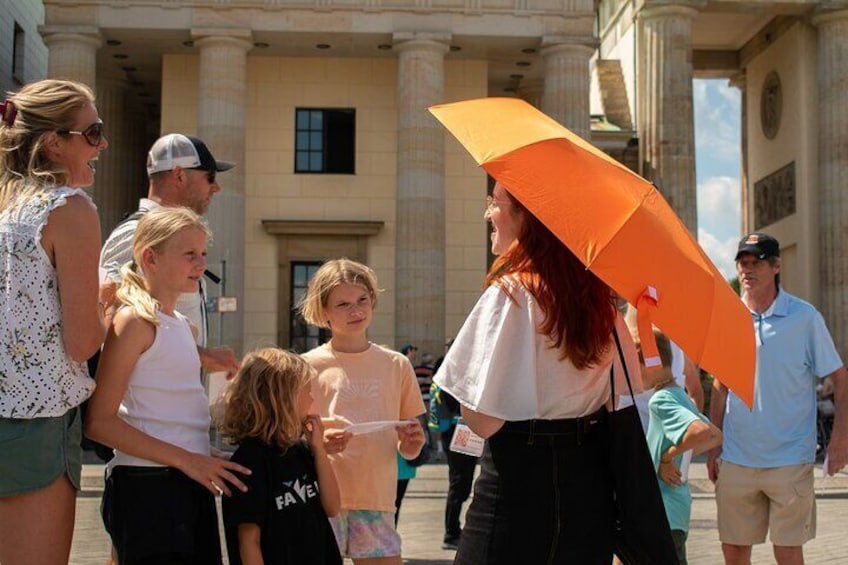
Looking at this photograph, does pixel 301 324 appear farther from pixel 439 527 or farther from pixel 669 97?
pixel 439 527

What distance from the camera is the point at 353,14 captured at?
32.1 meters

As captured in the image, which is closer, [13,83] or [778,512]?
[778,512]

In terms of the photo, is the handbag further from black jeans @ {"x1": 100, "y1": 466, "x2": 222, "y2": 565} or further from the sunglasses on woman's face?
the sunglasses on woman's face

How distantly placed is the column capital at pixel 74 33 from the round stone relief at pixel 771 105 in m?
21.1

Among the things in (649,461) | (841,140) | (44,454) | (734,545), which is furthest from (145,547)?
(841,140)

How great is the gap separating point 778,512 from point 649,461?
3296 mm

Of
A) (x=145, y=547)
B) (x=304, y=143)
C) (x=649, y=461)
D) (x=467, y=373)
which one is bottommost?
(x=145, y=547)

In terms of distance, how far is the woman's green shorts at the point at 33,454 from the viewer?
379cm

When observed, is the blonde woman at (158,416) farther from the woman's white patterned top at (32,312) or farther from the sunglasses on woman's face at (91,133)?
the sunglasses on woman's face at (91,133)

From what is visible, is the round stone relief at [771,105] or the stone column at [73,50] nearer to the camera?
the stone column at [73,50]

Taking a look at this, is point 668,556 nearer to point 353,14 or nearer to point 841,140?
point 353,14

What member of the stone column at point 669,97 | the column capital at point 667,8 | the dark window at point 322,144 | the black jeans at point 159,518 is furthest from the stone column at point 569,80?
the black jeans at point 159,518

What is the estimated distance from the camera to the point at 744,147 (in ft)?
143

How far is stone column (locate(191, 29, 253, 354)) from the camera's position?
3120cm
